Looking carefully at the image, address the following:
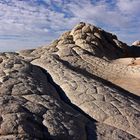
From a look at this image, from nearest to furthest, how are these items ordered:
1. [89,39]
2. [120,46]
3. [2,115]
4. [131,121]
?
[2,115] < [131,121] < [89,39] < [120,46]

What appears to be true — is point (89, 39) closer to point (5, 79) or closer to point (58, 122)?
point (5, 79)

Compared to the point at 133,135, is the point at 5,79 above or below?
above

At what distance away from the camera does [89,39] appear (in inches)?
732

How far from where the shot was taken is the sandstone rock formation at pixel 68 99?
7479 mm

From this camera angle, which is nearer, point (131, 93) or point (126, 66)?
point (131, 93)

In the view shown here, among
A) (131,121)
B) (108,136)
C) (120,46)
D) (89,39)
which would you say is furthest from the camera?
(120,46)

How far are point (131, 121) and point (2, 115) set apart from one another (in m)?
3.21

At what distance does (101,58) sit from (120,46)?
13.4 ft

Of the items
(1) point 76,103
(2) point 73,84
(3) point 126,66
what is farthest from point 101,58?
(1) point 76,103

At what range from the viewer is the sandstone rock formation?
24.5ft

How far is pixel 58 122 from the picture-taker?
777 centimetres

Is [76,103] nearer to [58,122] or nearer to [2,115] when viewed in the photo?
[58,122]

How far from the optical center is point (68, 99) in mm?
10281

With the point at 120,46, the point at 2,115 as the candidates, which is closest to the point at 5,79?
the point at 2,115
